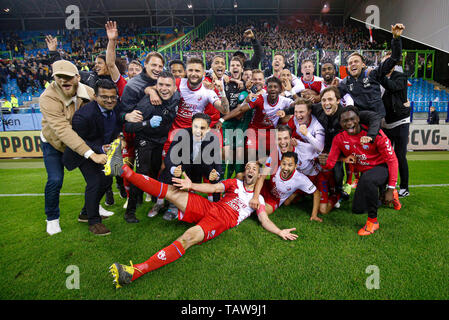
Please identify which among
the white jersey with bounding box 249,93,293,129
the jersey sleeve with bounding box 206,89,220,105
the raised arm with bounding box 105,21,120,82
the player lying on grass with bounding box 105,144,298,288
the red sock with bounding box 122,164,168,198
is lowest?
the player lying on grass with bounding box 105,144,298,288

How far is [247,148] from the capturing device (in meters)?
4.65

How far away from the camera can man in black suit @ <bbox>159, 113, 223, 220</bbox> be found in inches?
141

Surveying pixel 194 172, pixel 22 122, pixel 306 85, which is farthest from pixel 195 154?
pixel 22 122

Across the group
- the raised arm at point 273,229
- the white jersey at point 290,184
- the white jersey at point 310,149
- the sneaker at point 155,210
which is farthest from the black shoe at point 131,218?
the white jersey at point 310,149

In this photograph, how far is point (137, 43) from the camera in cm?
2392

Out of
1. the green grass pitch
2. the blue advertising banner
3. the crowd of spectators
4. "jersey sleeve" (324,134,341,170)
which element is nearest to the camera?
the green grass pitch

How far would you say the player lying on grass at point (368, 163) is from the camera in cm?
322

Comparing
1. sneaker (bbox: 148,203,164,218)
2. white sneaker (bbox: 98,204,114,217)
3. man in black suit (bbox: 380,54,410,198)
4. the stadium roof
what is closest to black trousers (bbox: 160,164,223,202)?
sneaker (bbox: 148,203,164,218)

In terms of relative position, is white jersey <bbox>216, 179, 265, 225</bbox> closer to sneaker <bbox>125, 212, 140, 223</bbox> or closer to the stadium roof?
sneaker <bbox>125, 212, 140, 223</bbox>

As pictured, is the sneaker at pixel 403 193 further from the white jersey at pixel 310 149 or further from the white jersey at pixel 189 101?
the white jersey at pixel 189 101

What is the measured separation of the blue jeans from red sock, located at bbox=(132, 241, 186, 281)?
170cm

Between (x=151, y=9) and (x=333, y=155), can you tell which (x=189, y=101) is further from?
(x=151, y=9)
